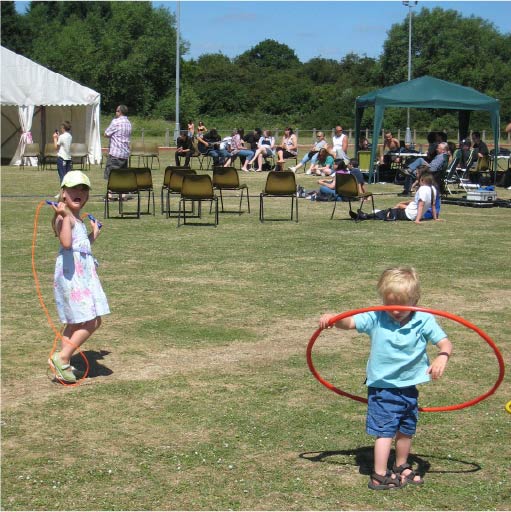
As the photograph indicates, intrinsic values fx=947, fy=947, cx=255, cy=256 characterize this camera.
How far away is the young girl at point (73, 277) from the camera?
611 centimetres

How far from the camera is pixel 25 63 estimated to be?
2905cm

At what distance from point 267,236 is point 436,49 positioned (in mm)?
71418

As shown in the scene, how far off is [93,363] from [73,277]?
2.95 feet

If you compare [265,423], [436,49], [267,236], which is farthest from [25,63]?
[436,49]

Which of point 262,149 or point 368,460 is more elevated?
point 262,149

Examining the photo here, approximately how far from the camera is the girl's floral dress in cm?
612

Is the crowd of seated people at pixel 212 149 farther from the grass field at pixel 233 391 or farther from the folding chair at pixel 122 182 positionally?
the grass field at pixel 233 391

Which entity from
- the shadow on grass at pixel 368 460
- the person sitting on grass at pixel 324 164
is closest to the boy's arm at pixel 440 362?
the shadow on grass at pixel 368 460

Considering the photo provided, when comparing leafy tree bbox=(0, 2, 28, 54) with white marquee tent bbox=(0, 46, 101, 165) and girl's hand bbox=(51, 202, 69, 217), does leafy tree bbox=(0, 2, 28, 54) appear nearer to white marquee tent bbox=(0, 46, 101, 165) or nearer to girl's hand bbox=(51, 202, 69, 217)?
white marquee tent bbox=(0, 46, 101, 165)

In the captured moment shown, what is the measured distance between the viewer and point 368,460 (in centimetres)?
493

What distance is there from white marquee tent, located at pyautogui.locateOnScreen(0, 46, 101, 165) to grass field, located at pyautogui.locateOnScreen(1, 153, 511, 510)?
18.3m

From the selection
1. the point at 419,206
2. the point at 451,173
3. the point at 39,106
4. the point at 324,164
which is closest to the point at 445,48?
the point at 39,106

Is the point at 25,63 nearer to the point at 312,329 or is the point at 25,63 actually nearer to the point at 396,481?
the point at 312,329

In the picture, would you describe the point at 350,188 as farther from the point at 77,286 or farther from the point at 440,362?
the point at 440,362
